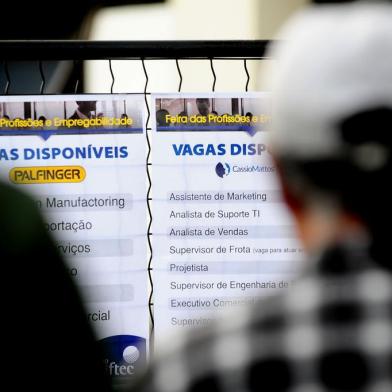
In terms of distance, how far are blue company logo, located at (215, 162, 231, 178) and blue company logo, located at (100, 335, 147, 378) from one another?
63 centimetres

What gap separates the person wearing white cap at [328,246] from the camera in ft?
4.68

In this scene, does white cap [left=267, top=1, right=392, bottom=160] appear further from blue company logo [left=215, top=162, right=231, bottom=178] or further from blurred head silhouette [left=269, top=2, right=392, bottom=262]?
blue company logo [left=215, top=162, right=231, bottom=178]

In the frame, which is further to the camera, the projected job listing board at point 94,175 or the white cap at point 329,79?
the projected job listing board at point 94,175

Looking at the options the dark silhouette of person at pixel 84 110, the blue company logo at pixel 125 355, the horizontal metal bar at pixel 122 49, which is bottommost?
the blue company logo at pixel 125 355

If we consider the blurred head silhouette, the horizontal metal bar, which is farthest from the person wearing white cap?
the horizontal metal bar

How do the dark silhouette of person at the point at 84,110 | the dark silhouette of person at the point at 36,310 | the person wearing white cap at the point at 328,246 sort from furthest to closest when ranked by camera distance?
1. the dark silhouette of person at the point at 84,110
2. the dark silhouette of person at the point at 36,310
3. the person wearing white cap at the point at 328,246

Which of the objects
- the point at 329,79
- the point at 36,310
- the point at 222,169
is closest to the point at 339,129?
the point at 329,79

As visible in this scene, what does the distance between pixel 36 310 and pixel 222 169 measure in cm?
214

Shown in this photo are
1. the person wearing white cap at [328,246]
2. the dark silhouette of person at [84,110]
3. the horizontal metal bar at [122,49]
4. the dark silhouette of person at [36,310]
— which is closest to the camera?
A: the person wearing white cap at [328,246]

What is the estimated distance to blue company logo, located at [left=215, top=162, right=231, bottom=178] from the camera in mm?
3650

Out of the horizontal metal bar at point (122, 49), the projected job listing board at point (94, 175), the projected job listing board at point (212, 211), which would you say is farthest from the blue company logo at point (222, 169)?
the horizontal metal bar at point (122, 49)

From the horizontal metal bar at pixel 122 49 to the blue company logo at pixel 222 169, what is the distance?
0.39 m

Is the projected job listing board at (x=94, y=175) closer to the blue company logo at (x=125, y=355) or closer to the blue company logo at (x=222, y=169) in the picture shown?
the blue company logo at (x=125, y=355)

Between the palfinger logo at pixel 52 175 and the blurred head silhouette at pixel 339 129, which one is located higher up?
the blurred head silhouette at pixel 339 129
